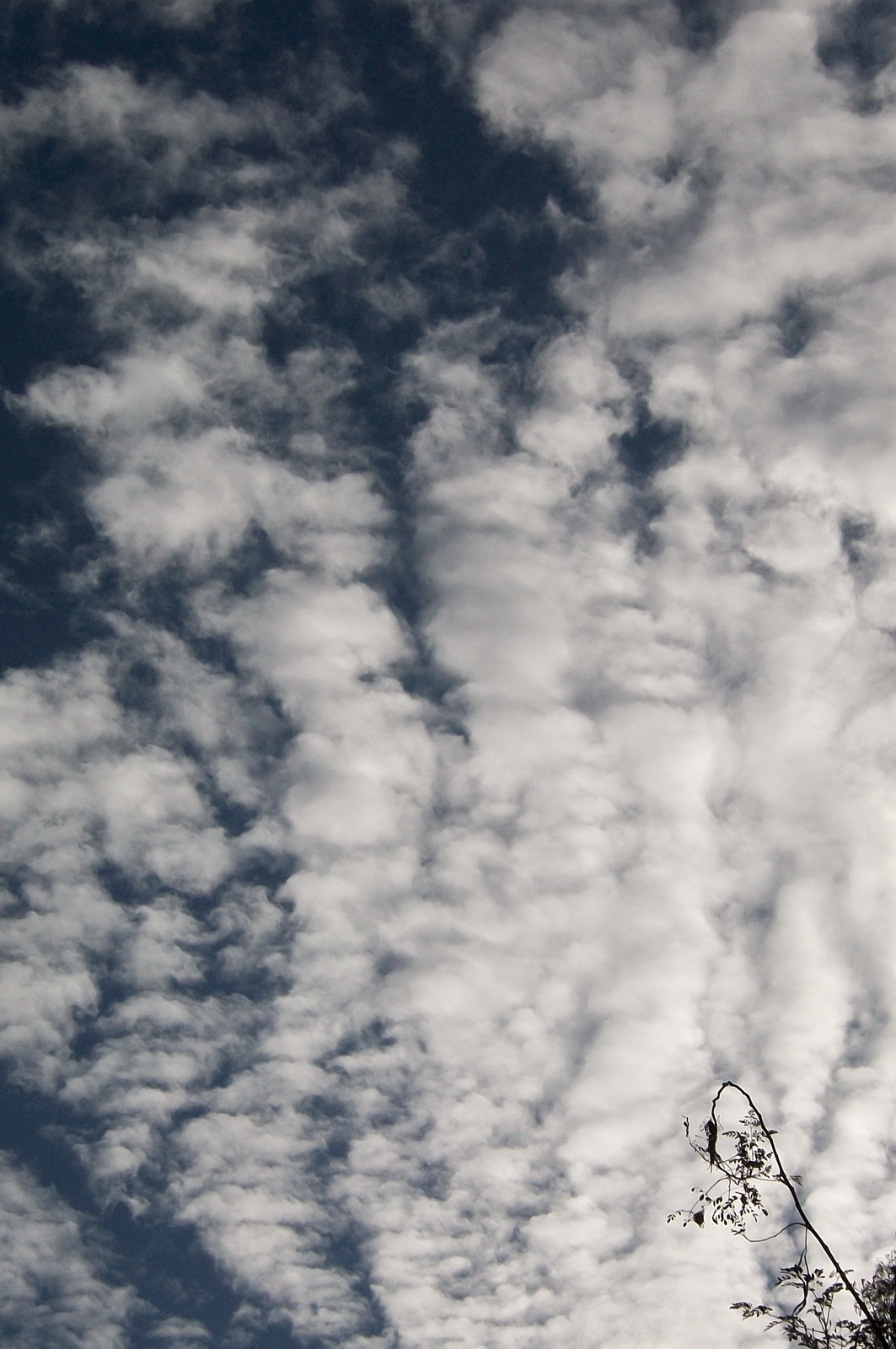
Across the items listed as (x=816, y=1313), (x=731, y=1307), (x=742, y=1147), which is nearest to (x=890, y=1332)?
(x=816, y=1313)

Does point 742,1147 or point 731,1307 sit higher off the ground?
point 742,1147

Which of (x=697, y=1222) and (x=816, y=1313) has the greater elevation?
(x=697, y=1222)

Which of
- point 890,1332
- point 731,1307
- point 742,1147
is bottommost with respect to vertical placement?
point 890,1332

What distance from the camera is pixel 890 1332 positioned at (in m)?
12.2

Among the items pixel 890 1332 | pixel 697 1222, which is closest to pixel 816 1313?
pixel 890 1332

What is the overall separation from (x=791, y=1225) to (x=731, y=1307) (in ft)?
10.4

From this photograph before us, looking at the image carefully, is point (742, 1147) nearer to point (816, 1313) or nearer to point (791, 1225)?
point (791, 1225)

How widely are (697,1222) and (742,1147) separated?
915 mm

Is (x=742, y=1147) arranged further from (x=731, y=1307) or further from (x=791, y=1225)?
(x=731, y=1307)

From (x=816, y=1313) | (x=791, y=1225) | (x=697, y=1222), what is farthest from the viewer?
A: (x=816, y=1313)

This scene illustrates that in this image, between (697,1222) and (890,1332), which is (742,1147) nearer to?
(697,1222)

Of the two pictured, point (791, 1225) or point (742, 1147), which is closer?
point (791, 1225)

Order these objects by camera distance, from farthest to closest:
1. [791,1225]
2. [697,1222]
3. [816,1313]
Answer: [816,1313], [697,1222], [791,1225]

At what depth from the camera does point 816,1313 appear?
40.0 ft
